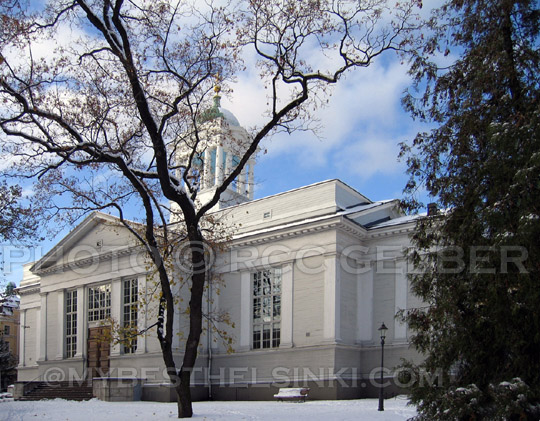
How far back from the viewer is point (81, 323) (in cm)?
3222

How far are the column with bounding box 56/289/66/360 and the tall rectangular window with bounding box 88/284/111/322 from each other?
2272mm

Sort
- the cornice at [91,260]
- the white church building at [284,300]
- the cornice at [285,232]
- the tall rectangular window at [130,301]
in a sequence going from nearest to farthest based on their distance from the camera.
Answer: the white church building at [284,300], the cornice at [285,232], the tall rectangular window at [130,301], the cornice at [91,260]

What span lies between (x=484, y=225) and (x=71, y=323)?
93.7ft

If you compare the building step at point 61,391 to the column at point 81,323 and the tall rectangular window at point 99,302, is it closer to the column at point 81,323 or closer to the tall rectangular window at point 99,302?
the column at point 81,323

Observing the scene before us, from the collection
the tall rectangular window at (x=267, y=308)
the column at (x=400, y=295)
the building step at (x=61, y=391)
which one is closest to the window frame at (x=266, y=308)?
the tall rectangular window at (x=267, y=308)

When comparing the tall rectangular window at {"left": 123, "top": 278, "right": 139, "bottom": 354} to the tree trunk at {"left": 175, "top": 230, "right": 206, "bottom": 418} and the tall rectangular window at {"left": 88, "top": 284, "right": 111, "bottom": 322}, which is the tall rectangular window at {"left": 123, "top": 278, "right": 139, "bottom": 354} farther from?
the tree trunk at {"left": 175, "top": 230, "right": 206, "bottom": 418}

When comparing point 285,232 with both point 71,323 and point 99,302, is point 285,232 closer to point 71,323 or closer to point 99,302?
point 99,302

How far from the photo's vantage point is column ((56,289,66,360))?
33.2 metres

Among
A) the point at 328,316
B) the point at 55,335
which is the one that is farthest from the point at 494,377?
the point at 55,335

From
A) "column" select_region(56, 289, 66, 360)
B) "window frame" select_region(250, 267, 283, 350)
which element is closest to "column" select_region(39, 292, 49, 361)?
"column" select_region(56, 289, 66, 360)

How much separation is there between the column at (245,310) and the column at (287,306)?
2.08 metres

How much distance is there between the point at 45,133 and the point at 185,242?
5.26m

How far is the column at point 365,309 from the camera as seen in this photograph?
2492 cm

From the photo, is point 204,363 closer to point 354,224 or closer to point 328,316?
point 328,316
